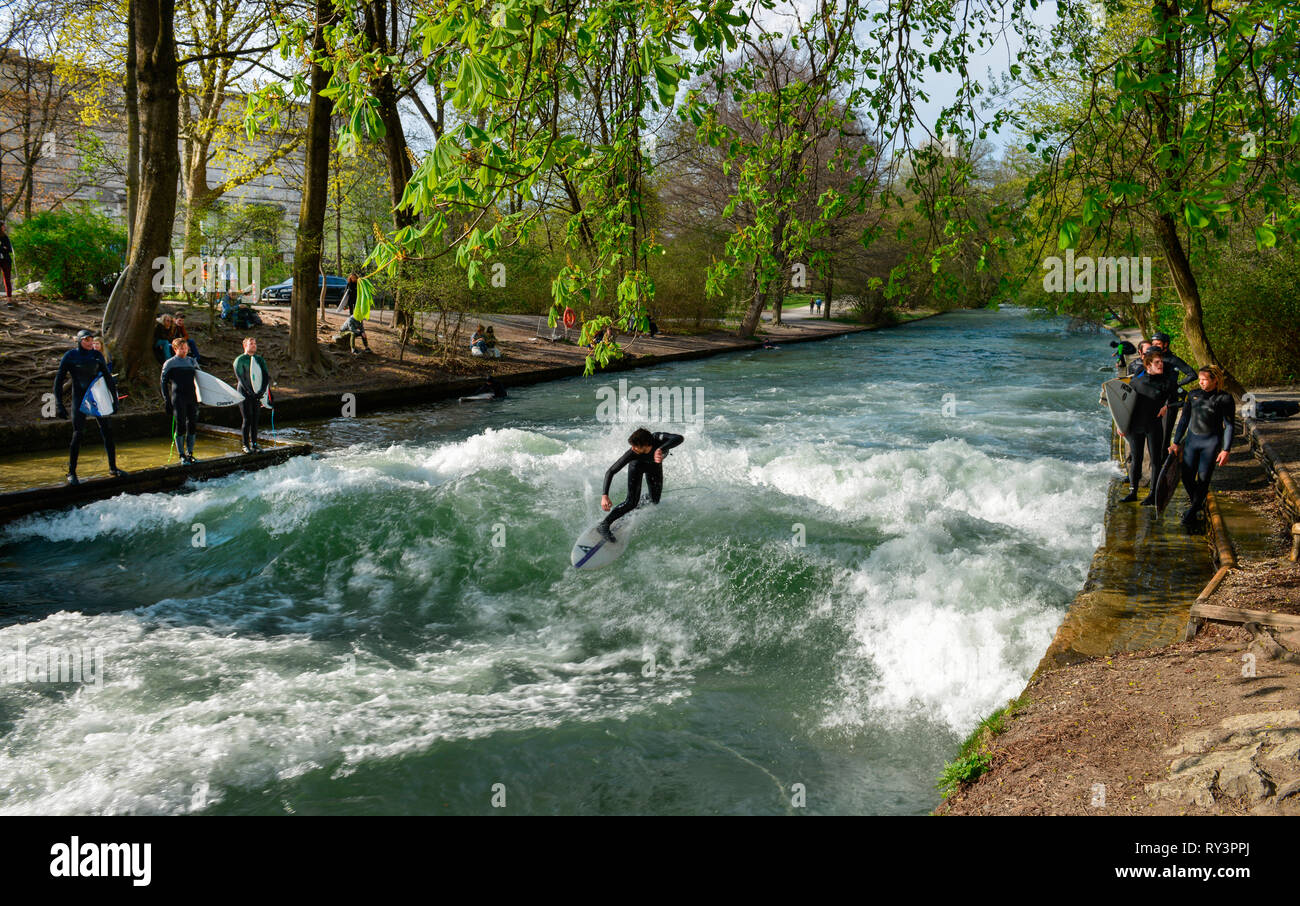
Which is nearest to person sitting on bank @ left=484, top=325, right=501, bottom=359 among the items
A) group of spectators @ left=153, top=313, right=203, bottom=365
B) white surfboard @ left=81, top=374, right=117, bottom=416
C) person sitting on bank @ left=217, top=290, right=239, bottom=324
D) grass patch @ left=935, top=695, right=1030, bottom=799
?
person sitting on bank @ left=217, top=290, right=239, bottom=324

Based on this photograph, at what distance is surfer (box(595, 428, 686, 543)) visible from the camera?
33.9 feet

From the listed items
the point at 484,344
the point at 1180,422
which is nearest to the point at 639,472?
the point at 1180,422

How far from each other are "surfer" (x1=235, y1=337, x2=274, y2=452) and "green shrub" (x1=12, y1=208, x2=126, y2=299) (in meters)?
12.0

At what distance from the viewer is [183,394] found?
45.4 ft

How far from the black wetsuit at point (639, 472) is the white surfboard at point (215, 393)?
24.5ft

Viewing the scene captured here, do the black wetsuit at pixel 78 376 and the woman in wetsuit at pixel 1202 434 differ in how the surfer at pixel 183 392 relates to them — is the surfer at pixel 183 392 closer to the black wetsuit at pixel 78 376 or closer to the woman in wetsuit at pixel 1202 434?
the black wetsuit at pixel 78 376

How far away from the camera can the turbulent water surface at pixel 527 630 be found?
21.4 feet

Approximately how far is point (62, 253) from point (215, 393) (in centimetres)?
1224

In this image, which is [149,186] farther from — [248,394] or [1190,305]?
[1190,305]

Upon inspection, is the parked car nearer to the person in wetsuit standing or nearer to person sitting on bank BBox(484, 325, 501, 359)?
person sitting on bank BBox(484, 325, 501, 359)

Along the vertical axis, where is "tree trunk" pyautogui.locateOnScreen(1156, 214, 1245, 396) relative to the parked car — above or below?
below
